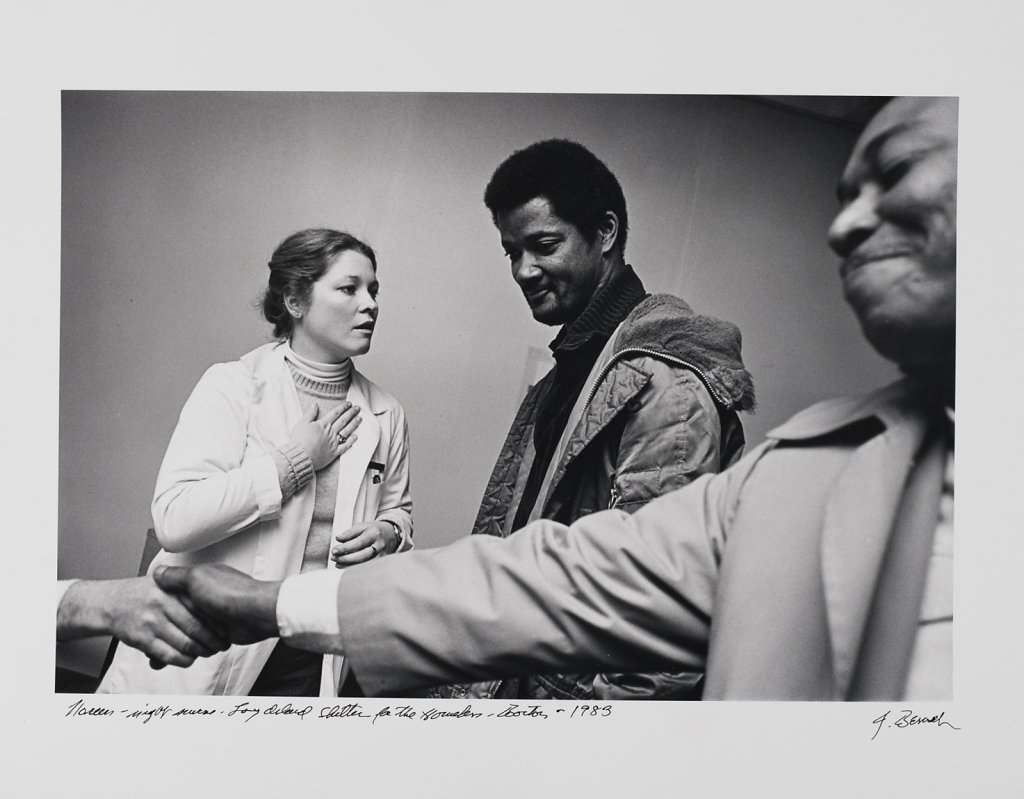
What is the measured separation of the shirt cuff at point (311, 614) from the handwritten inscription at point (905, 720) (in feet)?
3.21

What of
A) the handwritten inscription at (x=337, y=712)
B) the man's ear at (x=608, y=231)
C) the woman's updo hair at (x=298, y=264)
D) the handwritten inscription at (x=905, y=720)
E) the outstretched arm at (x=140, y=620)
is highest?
the man's ear at (x=608, y=231)

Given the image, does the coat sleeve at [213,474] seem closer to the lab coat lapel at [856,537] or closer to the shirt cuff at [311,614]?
the shirt cuff at [311,614]

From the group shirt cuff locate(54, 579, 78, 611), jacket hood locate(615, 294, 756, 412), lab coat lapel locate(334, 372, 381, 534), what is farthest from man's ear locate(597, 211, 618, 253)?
shirt cuff locate(54, 579, 78, 611)

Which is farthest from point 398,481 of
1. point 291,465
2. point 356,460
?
point 291,465

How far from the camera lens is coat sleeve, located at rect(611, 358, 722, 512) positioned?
1857 mm

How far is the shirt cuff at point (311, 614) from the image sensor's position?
1.68 meters

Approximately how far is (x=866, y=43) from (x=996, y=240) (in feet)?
1.45

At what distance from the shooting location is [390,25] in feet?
6.36

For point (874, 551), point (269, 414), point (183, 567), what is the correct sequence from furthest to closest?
point (269, 414)
point (183, 567)
point (874, 551)

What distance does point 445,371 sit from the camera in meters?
2.00

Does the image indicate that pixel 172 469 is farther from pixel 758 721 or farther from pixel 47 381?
pixel 758 721

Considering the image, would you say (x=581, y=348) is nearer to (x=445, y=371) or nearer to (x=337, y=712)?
(x=445, y=371)

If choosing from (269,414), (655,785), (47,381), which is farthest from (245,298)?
(655,785)

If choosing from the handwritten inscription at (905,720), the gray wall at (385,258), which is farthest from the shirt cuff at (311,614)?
the handwritten inscription at (905,720)
